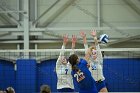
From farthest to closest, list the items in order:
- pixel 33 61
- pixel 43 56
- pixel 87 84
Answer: pixel 43 56, pixel 33 61, pixel 87 84

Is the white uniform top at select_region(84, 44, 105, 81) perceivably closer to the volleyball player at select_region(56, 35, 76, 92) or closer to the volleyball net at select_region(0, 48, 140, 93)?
the volleyball player at select_region(56, 35, 76, 92)

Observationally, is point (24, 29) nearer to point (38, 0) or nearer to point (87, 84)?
point (38, 0)

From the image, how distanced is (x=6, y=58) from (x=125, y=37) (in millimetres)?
4539

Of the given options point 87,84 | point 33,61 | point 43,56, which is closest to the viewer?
point 87,84

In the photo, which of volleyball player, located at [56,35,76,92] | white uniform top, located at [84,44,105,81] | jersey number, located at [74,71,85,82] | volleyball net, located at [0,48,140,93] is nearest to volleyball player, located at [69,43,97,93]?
jersey number, located at [74,71,85,82]

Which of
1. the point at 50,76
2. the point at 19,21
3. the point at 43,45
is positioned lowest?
the point at 50,76

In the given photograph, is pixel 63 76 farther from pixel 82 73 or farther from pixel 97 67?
pixel 82 73

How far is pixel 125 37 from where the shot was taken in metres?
14.7

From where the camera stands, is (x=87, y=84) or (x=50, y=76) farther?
→ (x=50, y=76)

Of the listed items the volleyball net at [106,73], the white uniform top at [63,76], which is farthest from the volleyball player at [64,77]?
the volleyball net at [106,73]

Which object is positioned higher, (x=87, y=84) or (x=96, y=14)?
(x=96, y=14)

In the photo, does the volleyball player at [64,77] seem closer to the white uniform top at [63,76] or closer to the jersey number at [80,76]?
the white uniform top at [63,76]

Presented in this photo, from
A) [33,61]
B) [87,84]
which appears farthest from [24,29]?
[87,84]

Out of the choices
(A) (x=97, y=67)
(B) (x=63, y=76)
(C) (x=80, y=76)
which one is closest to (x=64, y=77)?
(B) (x=63, y=76)
